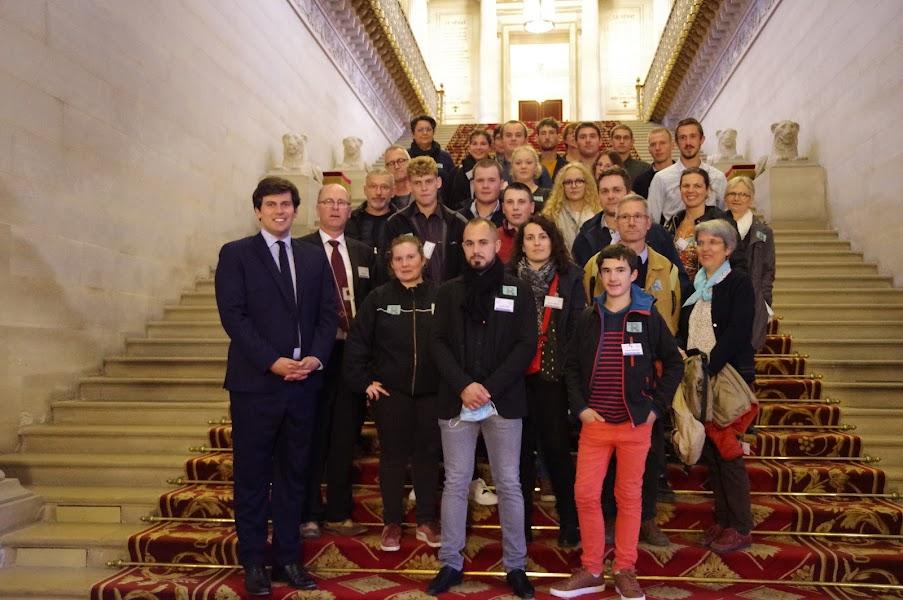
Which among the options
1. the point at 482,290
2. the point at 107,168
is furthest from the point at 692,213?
the point at 107,168

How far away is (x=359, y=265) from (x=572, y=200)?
135 centimetres

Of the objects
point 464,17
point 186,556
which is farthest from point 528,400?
point 464,17

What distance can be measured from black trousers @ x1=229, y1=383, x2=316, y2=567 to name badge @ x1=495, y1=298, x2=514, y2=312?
0.92 m

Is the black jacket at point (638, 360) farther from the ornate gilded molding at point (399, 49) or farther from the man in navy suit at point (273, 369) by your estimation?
the ornate gilded molding at point (399, 49)

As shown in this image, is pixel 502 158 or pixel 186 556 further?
pixel 502 158

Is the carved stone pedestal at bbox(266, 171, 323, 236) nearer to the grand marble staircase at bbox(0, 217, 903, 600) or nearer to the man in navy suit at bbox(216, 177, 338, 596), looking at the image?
the grand marble staircase at bbox(0, 217, 903, 600)

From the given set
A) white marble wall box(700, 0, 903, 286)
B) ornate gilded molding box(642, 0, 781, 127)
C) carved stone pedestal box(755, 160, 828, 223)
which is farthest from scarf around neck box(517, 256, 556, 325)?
ornate gilded molding box(642, 0, 781, 127)

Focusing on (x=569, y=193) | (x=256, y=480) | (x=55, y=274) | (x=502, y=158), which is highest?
(x=502, y=158)

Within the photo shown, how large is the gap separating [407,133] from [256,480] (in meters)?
15.3

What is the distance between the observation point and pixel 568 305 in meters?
3.33

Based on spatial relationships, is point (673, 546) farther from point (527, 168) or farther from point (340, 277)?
point (527, 168)

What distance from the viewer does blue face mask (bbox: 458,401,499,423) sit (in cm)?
295

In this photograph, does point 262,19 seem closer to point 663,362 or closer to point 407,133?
point 663,362

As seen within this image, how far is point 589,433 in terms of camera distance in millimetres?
3029
